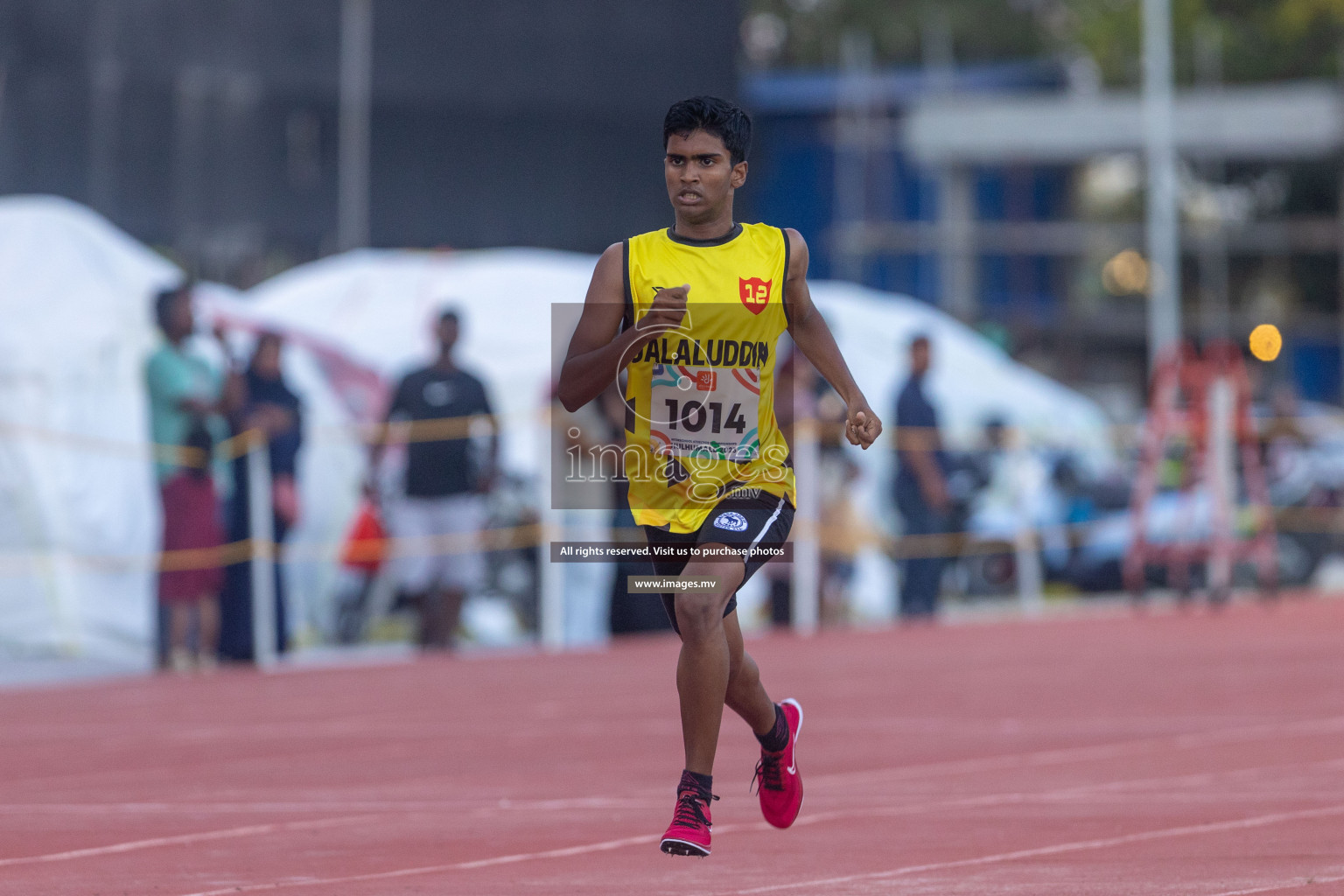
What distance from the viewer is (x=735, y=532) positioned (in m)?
5.77

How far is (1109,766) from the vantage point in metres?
8.13

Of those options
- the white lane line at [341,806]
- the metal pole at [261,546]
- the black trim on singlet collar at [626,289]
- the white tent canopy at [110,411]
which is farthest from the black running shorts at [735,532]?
the white tent canopy at [110,411]

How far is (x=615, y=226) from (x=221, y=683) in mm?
28121

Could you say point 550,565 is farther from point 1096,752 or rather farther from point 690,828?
point 690,828

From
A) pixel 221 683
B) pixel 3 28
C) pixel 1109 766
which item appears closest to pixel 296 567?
pixel 221 683

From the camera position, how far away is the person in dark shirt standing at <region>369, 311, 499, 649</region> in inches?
550

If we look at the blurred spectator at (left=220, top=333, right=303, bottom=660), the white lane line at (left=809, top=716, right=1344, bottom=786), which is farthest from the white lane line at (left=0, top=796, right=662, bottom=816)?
the blurred spectator at (left=220, top=333, right=303, bottom=660)

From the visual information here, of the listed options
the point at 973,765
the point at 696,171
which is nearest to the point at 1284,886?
the point at 696,171

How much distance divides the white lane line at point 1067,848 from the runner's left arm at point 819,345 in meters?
1.11

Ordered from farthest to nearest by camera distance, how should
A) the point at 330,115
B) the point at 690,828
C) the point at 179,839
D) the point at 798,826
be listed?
the point at 330,115 → the point at 798,826 → the point at 179,839 → the point at 690,828

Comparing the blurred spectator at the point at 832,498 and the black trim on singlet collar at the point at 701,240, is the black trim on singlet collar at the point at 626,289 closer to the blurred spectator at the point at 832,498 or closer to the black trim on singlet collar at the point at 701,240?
the black trim on singlet collar at the point at 701,240

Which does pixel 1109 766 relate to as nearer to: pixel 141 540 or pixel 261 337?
pixel 261 337

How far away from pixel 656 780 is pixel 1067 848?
2.17m

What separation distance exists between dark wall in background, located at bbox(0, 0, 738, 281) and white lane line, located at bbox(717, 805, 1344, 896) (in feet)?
86.8
